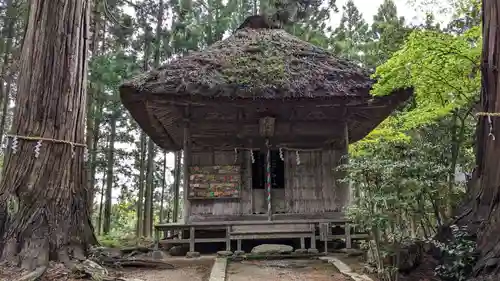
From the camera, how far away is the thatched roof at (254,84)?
26.7 ft

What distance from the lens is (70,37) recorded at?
17.7 ft

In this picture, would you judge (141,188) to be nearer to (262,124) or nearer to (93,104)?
(93,104)

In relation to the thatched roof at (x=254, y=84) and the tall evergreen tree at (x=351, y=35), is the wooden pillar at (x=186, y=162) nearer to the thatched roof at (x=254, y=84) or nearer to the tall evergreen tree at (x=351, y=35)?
the thatched roof at (x=254, y=84)

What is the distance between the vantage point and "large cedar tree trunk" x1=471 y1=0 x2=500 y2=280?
4.18 meters

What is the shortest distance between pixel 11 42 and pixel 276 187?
11563 mm

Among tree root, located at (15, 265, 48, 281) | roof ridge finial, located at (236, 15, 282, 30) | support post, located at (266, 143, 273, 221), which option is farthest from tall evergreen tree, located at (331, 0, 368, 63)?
tree root, located at (15, 265, 48, 281)

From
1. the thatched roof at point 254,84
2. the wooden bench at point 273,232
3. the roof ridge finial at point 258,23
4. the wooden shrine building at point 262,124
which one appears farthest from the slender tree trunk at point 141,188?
the wooden bench at point 273,232

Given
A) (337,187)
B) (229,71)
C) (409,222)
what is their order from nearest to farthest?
(409,222) < (229,71) < (337,187)

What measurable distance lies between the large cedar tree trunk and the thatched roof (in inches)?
129

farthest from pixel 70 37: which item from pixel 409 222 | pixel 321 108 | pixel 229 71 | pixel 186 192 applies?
pixel 409 222

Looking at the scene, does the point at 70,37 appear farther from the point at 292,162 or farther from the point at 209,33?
the point at 209,33

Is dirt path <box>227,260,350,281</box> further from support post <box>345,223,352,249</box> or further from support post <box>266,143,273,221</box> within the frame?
support post <box>266,143,273,221</box>

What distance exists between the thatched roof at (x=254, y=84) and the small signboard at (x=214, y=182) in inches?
55.5

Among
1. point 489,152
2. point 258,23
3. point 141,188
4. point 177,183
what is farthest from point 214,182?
point 177,183
